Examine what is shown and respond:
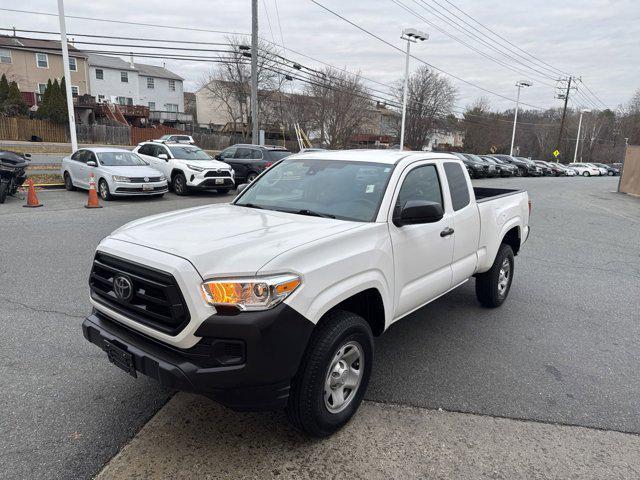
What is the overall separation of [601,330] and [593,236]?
696cm

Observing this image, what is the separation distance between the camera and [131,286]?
2.76 meters

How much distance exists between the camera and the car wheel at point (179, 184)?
601 inches

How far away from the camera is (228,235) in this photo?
293 cm

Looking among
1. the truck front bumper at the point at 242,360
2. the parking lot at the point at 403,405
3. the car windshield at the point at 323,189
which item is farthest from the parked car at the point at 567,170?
the truck front bumper at the point at 242,360

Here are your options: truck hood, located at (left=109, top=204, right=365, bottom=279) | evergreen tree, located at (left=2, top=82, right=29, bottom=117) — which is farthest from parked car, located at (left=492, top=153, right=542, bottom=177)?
evergreen tree, located at (left=2, top=82, right=29, bottom=117)

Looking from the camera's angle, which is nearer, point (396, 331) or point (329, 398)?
point (329, 398)

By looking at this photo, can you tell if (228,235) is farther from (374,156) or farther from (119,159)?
(119,159)

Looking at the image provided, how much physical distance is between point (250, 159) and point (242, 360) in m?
15.9

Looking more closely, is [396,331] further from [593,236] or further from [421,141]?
[421,141]

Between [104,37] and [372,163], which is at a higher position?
[104,37]

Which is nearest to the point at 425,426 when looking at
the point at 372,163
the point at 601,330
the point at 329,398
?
the point at 329,398

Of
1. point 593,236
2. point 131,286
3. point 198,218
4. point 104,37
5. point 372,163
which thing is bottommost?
point 593,236

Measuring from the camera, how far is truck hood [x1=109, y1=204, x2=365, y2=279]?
2.55 metres

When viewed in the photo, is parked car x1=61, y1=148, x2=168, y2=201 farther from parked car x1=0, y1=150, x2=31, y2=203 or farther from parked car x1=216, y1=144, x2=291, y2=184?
parked car x1=216, y1=144, x2=291, y2=184
